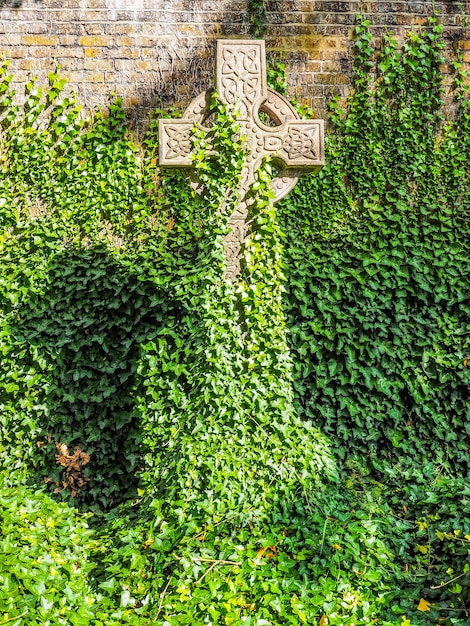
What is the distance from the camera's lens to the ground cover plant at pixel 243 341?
10.0ft

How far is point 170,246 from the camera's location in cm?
472

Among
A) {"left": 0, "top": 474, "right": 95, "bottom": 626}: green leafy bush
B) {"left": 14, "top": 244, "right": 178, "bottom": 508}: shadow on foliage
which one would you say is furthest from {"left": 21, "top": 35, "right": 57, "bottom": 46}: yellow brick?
{"left": 0, "top": 474, "right": 95, "bottom": 626}: green leafy bush

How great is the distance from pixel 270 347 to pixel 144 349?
114 cm

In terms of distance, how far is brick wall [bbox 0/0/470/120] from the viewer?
4762 millimetres

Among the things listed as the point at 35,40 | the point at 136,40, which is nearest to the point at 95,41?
the point at 136,40

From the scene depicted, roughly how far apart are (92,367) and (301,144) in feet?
7.16

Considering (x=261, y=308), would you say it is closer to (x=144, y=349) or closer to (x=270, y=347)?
(x=270, y=347)

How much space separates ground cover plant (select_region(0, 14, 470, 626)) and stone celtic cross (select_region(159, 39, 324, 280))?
8 cm

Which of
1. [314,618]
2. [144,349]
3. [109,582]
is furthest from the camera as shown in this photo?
[144,349]

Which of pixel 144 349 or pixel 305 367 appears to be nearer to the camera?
pixel 144 349

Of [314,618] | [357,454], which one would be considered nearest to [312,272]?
[357,454]

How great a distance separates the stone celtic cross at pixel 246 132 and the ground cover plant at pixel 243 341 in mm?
81

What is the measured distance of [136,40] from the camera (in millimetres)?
4801

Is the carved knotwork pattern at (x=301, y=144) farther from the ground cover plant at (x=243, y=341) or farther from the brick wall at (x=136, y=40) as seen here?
the brick wall at (x=136, y=40)
